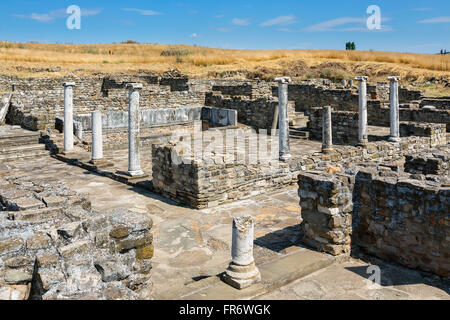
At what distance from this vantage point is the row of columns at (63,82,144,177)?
11.5 meters

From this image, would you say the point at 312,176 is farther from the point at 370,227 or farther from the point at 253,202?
the point at 253,202

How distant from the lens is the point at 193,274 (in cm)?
606

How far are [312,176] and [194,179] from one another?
10.7 ft

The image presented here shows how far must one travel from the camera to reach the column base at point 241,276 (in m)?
5.13

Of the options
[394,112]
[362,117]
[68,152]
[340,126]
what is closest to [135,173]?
[68,152]

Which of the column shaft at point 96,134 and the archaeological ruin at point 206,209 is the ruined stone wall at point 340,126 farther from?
the column shaft at point 96,134

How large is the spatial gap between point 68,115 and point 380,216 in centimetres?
1133

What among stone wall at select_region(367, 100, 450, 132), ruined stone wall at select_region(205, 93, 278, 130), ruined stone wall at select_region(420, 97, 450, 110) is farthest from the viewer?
ruined stone wall at select_region(205, 93, 278, 130)

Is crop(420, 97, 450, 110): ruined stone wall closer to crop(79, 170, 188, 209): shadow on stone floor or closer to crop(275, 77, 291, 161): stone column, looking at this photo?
crop(275, 77, 291, 161): stone column

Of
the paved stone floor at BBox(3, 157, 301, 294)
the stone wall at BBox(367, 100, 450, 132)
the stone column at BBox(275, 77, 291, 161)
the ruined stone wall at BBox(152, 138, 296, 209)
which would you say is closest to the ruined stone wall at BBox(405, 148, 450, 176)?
the paved stone floor at BBox(3, 157, 301, 294)

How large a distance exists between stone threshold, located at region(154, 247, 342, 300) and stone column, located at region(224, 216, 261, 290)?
92 millimetres

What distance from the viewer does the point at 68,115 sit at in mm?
14492

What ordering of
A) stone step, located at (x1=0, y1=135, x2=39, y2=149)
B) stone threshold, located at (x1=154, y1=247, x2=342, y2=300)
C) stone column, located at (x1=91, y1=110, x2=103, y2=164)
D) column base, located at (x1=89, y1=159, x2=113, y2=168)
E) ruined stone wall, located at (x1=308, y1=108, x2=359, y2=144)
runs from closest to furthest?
stone threshold, located at (x1=154, y1=247, x2=342, y2=300)
column base, located at (x1=89, y1=159, x2=113, y2=168)
stone column, located at (x1=91, y1=110, x2=103, y2=164)
stone step, located at (x1=0, y1=135, x2=39, y2=149)
ruined stone wall, located at (x1=308, y1=108, x2=359, y2=144)

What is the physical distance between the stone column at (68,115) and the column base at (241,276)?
1097 cm
